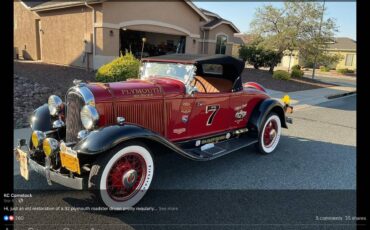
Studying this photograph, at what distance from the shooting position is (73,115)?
11.0ft

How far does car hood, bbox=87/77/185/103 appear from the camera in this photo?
3.24 meters

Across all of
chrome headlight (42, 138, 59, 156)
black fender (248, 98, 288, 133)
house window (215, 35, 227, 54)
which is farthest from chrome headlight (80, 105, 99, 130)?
house window (215, 35, 227, 54)

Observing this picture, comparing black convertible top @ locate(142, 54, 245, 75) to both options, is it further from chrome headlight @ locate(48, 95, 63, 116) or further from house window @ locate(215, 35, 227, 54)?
house window @ locate(215, 35, 227, 54)

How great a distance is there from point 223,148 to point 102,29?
35.1 feet

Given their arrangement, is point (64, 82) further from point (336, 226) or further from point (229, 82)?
point (336, 226)

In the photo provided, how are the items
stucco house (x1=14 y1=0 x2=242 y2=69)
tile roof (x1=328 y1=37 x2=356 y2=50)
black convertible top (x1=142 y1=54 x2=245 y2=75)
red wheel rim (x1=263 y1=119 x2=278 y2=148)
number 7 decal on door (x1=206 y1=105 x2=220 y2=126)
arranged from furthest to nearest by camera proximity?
tile roof (x1=328 y1=37 x2=356 y2=50)
stucco house (x1=14 y1=0 x2=242 y2=69)
red wheel rim (x1=263 y1=119 x2=278 y2=148)
number 7 decal on door (x1=206 y1=105 x2=220 y2=126)
black convertible top (x1=142 y1=54 x2=245 y2=75)

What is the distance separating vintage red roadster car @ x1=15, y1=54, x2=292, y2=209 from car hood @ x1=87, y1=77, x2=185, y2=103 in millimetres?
12

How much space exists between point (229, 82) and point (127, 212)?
9.37 ft

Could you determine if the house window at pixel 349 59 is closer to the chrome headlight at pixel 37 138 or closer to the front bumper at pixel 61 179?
the chrome headlight at pixel 37 138

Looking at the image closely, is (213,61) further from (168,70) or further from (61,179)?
(61,179)

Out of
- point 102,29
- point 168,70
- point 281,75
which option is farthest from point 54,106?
point 281,75

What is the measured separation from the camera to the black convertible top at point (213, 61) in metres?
4.04

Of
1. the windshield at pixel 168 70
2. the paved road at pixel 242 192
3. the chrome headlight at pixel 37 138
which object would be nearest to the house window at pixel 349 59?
the paved road at pixel 242 192

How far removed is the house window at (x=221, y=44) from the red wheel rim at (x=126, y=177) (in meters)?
18.9
